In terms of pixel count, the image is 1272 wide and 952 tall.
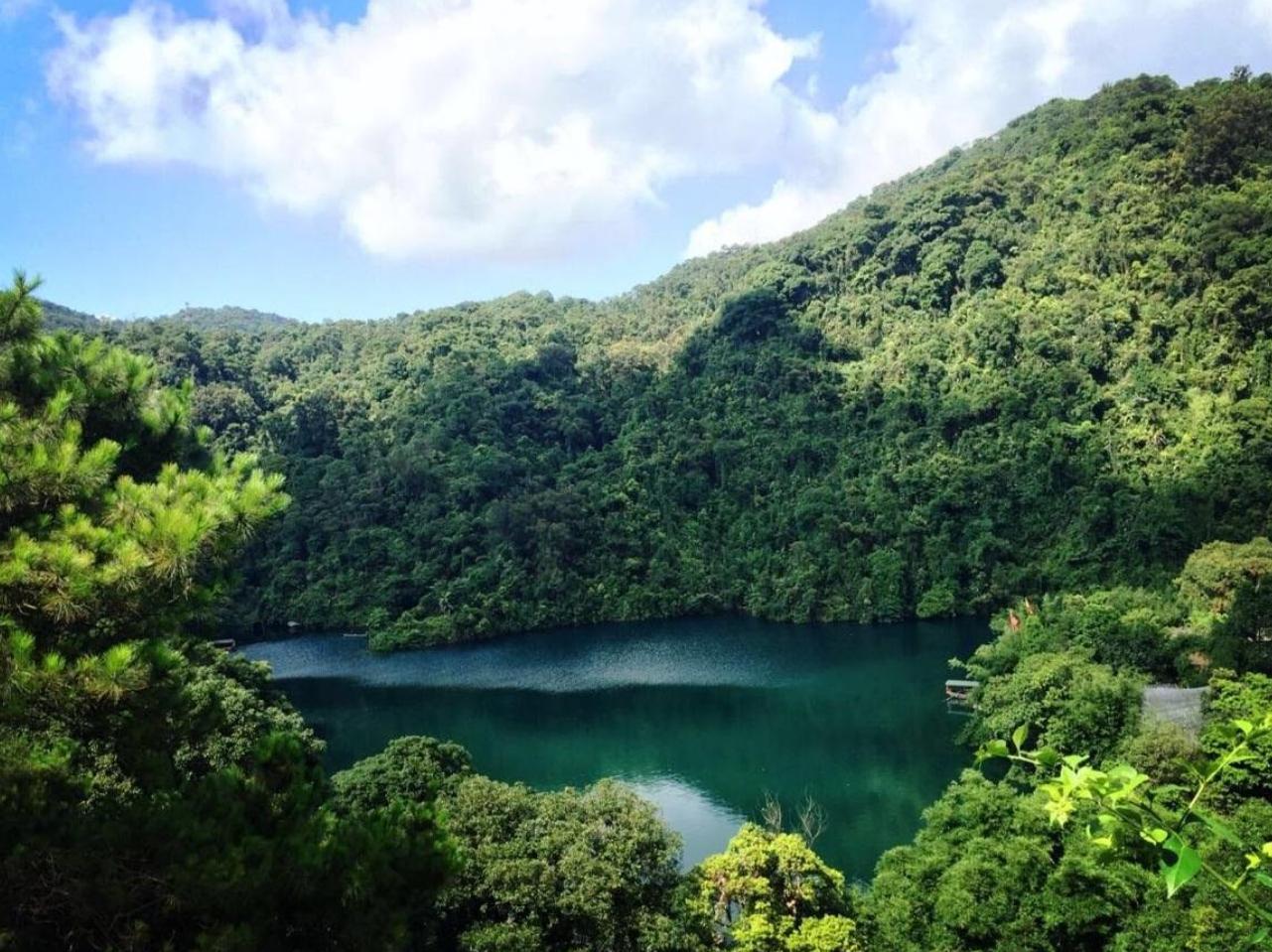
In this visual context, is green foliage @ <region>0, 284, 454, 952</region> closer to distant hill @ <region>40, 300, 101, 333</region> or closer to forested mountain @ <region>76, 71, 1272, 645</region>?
forested mountain @ <region>76, 71, 1272, 645</region>

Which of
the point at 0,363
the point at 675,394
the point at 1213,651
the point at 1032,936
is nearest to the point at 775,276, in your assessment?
the point at 675,394

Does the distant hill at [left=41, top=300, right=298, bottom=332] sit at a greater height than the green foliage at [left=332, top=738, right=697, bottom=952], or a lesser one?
greater

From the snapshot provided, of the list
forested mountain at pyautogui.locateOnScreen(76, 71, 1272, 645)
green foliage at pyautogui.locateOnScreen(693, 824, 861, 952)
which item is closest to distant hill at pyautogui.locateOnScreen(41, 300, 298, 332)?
forested mountain at pyautogui.locateOnScreen(76, 71, 1272, 645)

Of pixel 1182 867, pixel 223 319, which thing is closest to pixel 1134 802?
pixel 1182 867

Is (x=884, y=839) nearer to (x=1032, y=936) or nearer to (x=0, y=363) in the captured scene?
(x=1032, y=936)

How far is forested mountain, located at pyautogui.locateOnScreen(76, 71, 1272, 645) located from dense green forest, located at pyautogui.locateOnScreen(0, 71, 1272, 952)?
21 centimetres

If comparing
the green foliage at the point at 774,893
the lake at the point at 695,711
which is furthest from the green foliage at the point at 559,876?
the lake at the point at 695,711

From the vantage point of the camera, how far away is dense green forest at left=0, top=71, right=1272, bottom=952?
4.21 metres

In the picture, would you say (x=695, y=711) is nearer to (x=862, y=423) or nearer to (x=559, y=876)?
(x=559, y=876)

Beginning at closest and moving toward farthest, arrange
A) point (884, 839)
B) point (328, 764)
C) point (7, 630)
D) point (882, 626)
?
point (7, 630)
point (884, 839)
point (328, 764)
point (882, 626)

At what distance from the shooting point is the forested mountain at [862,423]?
33.8 metres

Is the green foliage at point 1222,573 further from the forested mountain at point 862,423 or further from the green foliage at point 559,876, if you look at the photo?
the green foliage at point 559,876

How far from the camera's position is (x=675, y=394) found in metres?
47.4

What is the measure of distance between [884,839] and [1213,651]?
6904mm
